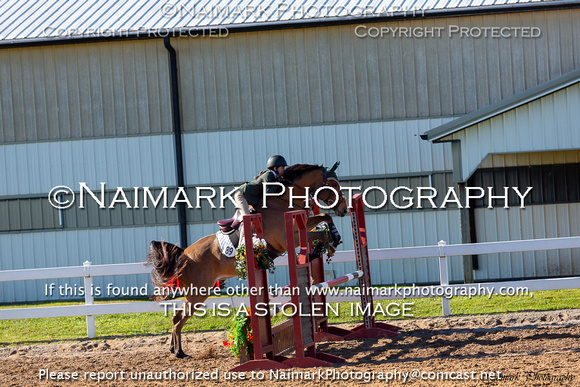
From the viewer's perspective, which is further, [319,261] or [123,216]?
[123,216]

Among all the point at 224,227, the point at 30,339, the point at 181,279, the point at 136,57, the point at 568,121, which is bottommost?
the point at 30,339

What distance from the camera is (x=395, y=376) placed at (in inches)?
228

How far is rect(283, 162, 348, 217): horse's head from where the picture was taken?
759 cm

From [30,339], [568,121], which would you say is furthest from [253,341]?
[568,121]

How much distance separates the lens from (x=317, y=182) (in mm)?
7676

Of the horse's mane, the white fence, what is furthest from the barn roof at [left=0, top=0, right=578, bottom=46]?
the horse's mane

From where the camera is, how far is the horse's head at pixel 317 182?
7594 millimetres

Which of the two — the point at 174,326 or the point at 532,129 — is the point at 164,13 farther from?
the point at 174,326

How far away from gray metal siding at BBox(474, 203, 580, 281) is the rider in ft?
24.9

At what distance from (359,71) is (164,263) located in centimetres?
765

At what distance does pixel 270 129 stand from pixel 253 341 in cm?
804

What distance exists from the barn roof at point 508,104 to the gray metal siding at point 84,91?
5988 mm

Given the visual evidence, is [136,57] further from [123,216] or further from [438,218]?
[438,218]

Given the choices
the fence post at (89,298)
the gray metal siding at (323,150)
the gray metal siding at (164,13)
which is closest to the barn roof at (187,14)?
the gray metal siding at (164,13)
